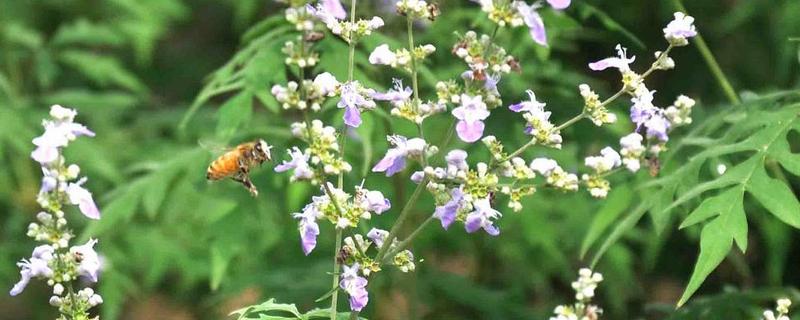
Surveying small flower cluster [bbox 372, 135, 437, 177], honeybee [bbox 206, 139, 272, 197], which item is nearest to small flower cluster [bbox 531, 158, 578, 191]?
small flower cluster [bbox 372, 135, 437, 177]

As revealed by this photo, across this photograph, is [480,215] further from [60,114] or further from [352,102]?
[60,114]

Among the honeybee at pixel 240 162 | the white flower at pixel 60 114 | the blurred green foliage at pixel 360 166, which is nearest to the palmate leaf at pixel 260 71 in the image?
the blurred green foliage at pixel 360 166

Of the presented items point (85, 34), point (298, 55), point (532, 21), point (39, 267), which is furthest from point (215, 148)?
point (85, 34)

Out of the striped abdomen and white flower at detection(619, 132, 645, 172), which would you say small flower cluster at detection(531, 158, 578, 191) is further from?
the striped abdomen

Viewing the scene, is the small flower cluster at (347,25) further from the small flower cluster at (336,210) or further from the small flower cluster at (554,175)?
the small flower cluster at (554,175)

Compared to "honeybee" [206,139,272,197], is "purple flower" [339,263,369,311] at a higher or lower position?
lower

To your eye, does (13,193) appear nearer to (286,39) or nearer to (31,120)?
(31,120)
